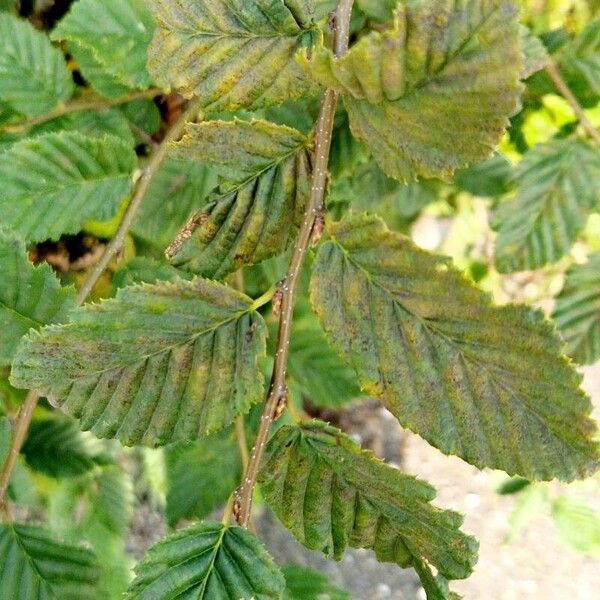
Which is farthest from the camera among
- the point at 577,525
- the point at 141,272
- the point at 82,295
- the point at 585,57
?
the point at 577,525

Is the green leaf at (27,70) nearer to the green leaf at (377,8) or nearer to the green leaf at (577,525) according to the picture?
the green leaf at (377,8)

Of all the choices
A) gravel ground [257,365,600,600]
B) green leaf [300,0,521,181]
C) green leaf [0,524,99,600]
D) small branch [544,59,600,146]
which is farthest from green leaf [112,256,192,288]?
gravel ground [257,365,600,600]

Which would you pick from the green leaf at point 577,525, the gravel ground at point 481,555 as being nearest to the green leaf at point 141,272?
the green leaf at point 577,525

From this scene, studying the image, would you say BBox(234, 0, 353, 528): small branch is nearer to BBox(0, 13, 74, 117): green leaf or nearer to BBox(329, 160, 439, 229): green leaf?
BBox(329, 160, 439, 229): green leaf

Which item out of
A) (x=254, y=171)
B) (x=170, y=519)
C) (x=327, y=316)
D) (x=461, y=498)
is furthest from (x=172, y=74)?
(x=461, y=498)

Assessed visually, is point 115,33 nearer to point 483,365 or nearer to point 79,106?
point 79,106

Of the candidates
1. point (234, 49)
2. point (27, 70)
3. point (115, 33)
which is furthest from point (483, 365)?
point (27, 70)

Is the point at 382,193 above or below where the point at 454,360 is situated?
below
